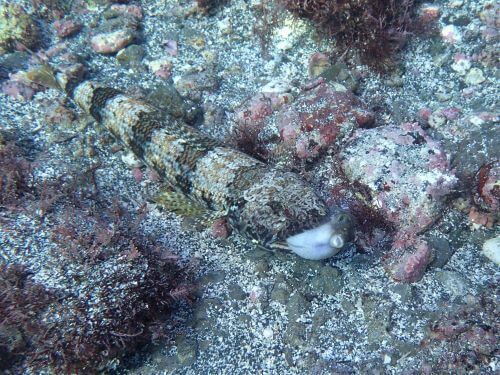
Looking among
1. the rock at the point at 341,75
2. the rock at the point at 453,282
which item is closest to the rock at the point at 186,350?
the rock at the point at 453,282

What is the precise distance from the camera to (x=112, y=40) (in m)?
6.29

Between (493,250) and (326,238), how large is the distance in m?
2.02

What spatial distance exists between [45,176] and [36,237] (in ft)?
4.26

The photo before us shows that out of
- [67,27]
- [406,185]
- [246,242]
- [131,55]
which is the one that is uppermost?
[67,27]

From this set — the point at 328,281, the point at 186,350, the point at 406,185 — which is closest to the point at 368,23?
the point at 406,185

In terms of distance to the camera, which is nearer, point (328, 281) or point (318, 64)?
point (328, 281)

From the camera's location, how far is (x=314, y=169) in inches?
189

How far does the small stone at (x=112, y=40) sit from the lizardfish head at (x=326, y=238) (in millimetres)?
4820

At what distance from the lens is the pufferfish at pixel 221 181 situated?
372cm

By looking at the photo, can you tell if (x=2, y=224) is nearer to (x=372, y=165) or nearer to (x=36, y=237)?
(x=36, y=237)

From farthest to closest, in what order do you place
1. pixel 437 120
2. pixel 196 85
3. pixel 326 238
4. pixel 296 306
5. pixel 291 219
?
pixel 196 85, pixel 437 120, pixel 296 306, pixel 291 219, pixel 326 238

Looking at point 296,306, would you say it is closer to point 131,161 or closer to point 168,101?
point 131,161

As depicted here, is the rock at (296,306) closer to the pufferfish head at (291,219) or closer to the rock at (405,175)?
the pufferfish head at (291,219)

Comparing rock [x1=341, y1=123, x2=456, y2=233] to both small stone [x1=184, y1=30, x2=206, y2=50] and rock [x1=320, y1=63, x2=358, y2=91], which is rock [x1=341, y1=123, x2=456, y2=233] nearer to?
rock [x1=320, y1=63, x2=358, y2=91]
